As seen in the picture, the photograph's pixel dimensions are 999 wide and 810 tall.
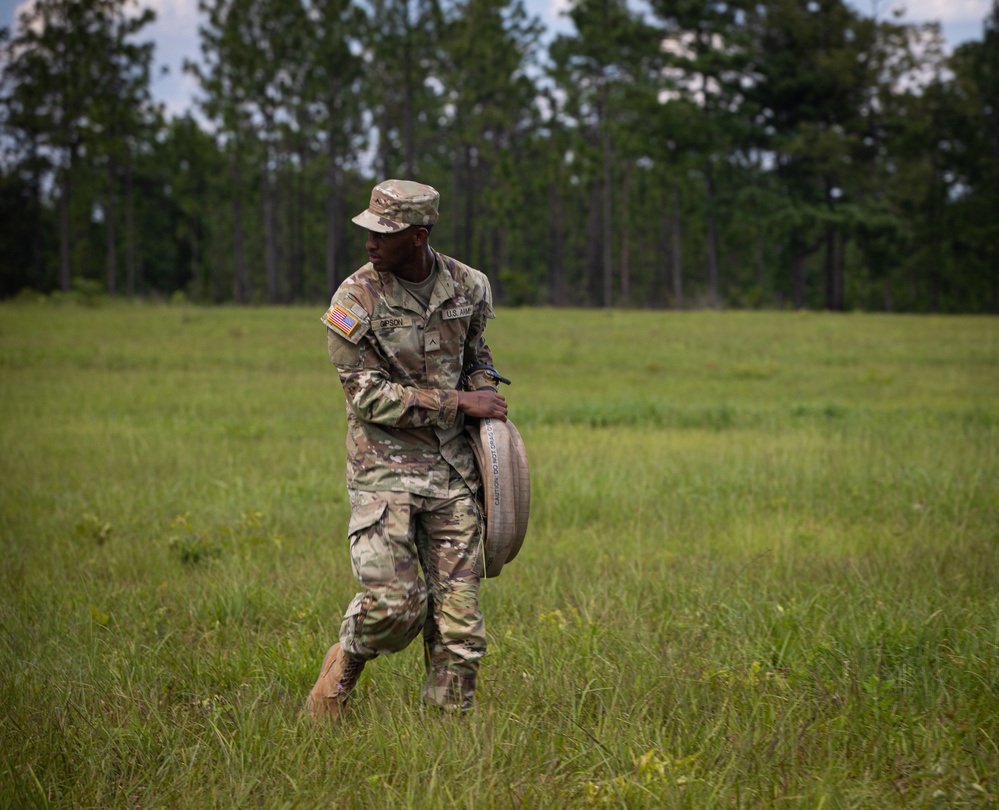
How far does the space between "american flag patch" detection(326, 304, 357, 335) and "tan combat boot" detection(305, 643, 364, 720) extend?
123cm

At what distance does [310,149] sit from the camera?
182ft

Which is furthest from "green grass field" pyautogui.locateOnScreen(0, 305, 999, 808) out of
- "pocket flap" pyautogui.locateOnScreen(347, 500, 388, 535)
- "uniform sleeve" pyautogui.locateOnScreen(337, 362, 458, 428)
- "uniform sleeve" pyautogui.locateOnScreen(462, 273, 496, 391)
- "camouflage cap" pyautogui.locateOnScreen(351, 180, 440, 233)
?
"camouflage cap" pyautogui.locateOnScreen(351, 180, 440, 233)

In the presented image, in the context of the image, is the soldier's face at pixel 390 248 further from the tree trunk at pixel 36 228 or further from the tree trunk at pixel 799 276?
the tree trunk at pixel 36 228

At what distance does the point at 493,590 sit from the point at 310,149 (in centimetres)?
5330

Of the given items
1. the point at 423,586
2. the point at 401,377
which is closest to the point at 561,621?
the point at 423,586

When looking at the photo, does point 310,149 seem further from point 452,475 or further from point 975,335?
point 452,475

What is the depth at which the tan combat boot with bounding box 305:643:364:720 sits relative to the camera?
3672 mm

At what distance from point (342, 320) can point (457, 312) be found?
0.46m

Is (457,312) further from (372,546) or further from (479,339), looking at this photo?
(372,546)

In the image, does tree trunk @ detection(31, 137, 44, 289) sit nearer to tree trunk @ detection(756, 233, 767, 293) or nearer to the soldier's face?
tree trunk @ detection(756, 233, 767, 293)

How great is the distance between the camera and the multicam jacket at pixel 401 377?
142 inches

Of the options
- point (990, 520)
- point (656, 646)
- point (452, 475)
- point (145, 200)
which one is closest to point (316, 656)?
point (452, 475)

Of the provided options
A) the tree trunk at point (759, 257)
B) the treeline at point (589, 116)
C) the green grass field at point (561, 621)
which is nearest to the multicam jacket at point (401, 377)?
the green grass field at point (561, 621)

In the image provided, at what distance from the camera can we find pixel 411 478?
3686mm
